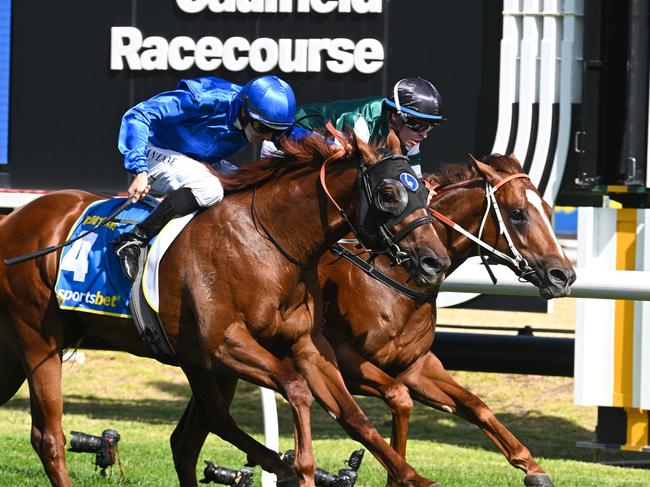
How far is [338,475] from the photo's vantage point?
5.91 metres

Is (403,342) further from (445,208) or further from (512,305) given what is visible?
(512,305)

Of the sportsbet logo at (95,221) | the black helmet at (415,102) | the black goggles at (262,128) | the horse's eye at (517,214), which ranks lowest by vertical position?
the sportsbet logo at (95,221)

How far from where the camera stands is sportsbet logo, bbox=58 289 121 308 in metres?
5.50

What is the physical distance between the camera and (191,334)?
5285 millimetres

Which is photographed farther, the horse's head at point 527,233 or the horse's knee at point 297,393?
the horse's head at point 527,233

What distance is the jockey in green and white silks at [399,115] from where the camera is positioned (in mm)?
5781

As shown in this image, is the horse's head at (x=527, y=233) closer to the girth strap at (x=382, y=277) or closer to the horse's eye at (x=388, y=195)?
the girth strap at (x=382, y=277)

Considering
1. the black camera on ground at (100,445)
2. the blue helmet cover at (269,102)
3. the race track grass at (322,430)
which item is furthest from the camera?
the race track grass at (322,430)

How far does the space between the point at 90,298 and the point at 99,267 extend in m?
0.13

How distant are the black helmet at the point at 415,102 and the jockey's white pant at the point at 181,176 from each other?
87 centimetres

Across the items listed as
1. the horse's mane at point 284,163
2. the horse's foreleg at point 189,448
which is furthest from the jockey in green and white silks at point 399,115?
the horse's foreleg at point 189,448

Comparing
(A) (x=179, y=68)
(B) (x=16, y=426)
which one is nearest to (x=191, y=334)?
(A) (x=179, y=68)

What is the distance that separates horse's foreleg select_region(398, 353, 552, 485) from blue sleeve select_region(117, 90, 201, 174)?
1448 mm

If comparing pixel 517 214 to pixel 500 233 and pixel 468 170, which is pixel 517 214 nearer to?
pixel 500 233
